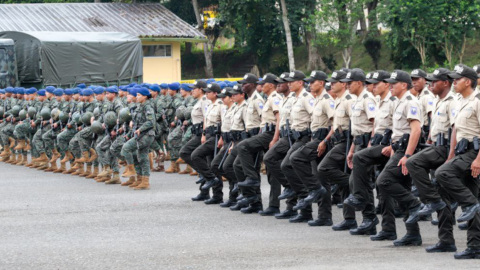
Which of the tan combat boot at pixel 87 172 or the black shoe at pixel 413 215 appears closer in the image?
the black shoe at pixel 413 215

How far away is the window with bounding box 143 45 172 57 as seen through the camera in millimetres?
43344

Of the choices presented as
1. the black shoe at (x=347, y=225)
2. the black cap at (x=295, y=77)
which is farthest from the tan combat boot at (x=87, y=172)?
the black shoe at (x=347, y=225)

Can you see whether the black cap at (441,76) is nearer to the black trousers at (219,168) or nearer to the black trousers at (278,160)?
the black trousers at (278,160)

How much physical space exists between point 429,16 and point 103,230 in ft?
87.2

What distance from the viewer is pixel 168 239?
984cm

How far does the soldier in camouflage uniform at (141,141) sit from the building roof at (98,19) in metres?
26.1

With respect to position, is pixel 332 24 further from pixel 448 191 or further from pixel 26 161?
pixel 448 191

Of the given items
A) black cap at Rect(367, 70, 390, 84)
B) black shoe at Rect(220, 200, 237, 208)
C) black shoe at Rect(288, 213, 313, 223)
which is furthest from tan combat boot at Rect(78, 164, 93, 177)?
black cap at Rect(367, 70, 390, 84)

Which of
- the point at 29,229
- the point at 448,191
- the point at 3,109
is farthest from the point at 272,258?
the point at 3,109

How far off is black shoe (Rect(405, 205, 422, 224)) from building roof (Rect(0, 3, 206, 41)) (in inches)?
1299

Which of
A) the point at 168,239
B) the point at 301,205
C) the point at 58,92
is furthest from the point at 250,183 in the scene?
the point at 58,92

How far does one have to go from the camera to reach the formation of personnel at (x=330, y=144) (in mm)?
8633

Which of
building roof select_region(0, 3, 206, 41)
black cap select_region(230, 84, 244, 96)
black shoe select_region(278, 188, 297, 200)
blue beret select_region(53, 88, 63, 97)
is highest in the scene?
building roof select_region(0, 3, 206, 41)

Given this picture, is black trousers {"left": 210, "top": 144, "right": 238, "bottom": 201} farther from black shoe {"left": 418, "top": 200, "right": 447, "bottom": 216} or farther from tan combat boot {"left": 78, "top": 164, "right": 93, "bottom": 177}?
tan combat boot {"left": 78, "top": 164, "right": 93, "bottom": 177}
